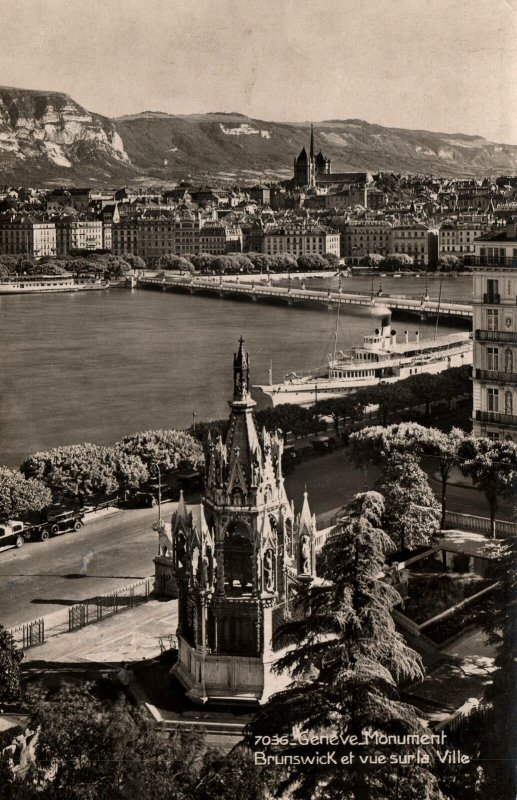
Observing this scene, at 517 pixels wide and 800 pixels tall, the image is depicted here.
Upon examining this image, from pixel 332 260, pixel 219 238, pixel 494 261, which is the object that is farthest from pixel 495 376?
pixel 332 260

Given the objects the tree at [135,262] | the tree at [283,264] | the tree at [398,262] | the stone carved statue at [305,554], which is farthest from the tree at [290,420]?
the tree at [398,262]

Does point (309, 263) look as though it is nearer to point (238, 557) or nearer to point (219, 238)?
point (219, 238)

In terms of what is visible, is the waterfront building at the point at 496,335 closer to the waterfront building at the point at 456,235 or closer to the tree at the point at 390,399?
the tree at the point at 390,399

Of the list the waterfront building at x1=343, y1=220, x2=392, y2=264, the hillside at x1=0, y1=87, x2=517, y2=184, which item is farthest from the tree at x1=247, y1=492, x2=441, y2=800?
the waterfront building at x1=343, y1=220, x2=392, y2=264

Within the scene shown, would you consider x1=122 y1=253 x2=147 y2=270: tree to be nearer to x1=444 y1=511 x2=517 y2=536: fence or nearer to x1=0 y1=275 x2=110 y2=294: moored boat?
x1=0 y1=275 x2=110 y2=294: moored boat

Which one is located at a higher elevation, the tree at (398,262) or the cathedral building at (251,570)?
the tree at (398,262)

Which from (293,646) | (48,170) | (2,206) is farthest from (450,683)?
(2,206)

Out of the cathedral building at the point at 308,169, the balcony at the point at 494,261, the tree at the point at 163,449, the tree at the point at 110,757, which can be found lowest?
the tree at the point at 163,449
